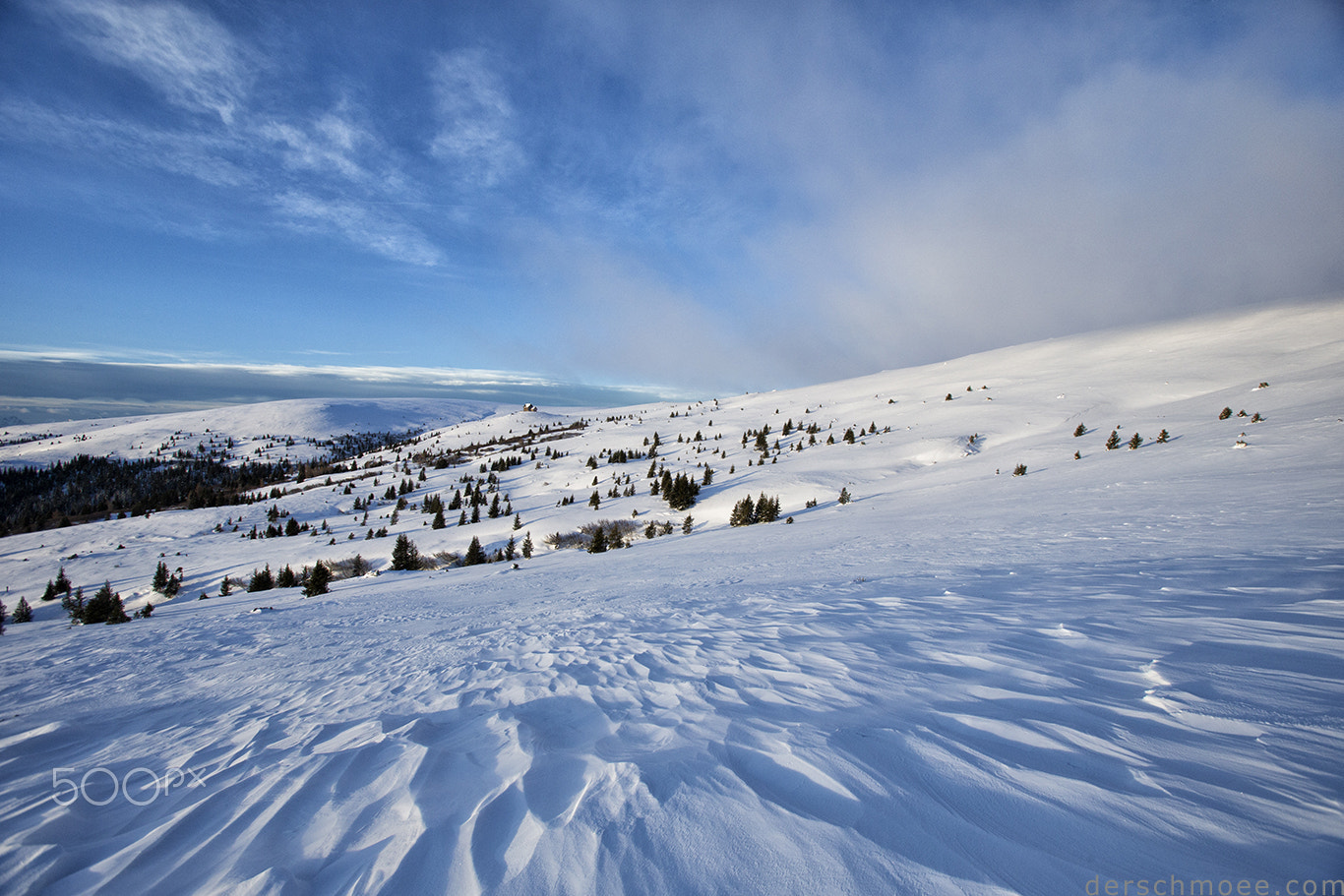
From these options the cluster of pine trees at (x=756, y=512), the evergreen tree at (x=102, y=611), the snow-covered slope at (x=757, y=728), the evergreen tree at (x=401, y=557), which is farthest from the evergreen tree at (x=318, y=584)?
the cluster of pine trees at (x=756, y=512)

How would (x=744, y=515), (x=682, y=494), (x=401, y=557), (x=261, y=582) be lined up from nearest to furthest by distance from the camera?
(x=401, y=557), (x=261, y=582), (x=744, y=515), (x=682, y=494)

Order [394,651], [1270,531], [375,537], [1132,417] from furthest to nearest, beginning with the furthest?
[375,537] < [1132,417] < [1270,531] < [394,651]

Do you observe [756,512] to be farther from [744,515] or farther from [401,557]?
[401,557]

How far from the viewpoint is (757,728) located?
9.49ft

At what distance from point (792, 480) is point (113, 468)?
216 metres

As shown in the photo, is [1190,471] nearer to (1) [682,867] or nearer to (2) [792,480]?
(2) [792,480]

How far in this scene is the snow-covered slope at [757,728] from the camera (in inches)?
73.8

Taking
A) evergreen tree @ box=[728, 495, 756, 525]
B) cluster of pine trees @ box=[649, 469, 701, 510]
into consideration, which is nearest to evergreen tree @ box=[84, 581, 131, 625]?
evergreen tree @ box=[728, 495, 756, 525]

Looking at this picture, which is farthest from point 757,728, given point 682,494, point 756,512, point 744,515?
point 682,494

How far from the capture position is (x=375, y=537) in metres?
32.8

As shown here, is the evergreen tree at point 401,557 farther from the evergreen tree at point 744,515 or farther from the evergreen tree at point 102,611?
the evergreen tree at point 744,515

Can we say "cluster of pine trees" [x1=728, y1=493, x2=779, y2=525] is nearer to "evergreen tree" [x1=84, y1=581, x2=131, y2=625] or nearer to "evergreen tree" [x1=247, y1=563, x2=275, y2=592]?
"evergreen tree" [x1=84, y1=581, x2=131, y2=625]

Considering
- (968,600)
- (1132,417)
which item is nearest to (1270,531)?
(968,600)

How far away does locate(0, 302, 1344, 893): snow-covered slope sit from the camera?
187 centimetres
